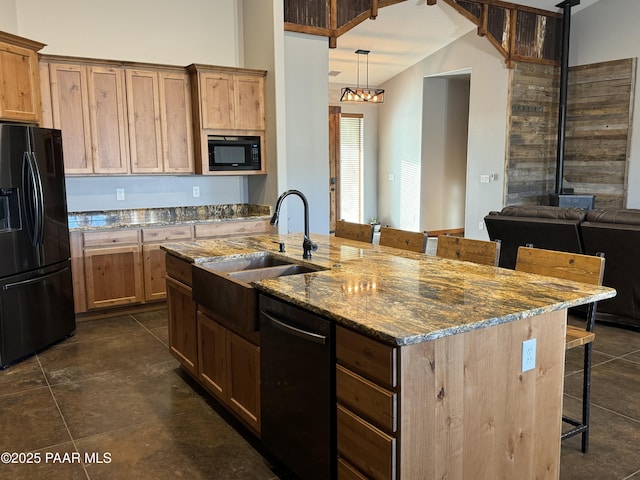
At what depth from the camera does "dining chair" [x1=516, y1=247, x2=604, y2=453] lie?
2465mm

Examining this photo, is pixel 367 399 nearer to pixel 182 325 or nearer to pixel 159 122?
pixel 182 325

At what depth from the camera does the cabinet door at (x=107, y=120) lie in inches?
193

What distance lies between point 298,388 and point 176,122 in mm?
3966

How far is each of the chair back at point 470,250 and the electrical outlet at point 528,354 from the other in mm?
930

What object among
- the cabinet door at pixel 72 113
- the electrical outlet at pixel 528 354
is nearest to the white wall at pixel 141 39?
the cabinet door at pixel 72 113

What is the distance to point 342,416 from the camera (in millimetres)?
1852

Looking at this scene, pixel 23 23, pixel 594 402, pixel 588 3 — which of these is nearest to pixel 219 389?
pixel 594 402

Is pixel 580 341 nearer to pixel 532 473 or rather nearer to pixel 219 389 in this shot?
pixel 532 473

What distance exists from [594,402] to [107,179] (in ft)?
15.3

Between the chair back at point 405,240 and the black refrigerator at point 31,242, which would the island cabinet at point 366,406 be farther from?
the black refrigerator at point 31,242

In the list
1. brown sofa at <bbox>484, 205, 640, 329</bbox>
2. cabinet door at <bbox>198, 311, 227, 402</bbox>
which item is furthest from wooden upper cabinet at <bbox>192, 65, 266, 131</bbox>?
cabinet door at <bbox>198, 311, 227, 402</bbox>

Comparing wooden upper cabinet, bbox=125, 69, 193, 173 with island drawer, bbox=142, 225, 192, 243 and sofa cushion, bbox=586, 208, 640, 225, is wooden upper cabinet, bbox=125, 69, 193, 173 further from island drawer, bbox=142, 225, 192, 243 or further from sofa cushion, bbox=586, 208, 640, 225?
sofa cushion, bbox=586, 208, 640, 225

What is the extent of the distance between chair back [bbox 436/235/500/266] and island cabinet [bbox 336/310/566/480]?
87 centimetres

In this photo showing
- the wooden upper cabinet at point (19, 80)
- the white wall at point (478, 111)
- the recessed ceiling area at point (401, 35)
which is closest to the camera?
the wooden upper cabinet at point (19, 80)
